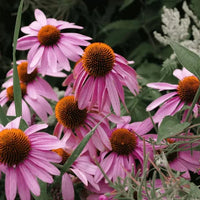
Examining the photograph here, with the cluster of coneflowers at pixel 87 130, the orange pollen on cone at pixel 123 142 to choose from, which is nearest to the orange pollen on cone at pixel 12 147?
the cluster of coneflowers at pixel 87 130

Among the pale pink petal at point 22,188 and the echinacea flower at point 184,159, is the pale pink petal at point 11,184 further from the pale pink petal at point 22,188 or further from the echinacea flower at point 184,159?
the echinacea flower at point 184,159

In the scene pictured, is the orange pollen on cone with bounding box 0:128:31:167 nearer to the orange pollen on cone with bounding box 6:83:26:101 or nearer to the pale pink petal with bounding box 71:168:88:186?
the pale pink petal with bounding box 71:168:88:186

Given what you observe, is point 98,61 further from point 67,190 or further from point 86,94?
point 67,190

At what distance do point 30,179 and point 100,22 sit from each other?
66 cm

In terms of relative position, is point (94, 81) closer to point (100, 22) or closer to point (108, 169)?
point (108, 169)

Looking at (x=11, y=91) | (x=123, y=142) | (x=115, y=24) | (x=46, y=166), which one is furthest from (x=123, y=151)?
(x=115, y=24)

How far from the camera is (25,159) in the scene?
17.4 inches

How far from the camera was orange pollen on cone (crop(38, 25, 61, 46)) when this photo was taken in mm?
575

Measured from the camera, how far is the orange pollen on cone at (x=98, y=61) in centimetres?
52

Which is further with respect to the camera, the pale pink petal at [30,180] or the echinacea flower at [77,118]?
the echinacea flower at [77,118]

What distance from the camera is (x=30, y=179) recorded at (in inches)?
16.7

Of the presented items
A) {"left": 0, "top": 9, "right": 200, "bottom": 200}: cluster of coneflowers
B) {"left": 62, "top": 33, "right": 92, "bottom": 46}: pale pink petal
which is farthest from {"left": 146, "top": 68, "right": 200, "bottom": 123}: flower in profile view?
{"left": 62, "top": 33, "right": 92, "bottom": 46}: pale pink petal

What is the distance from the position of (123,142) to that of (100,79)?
3.2 inches

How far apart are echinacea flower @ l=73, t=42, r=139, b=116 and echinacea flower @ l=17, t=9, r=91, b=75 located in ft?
0.09
